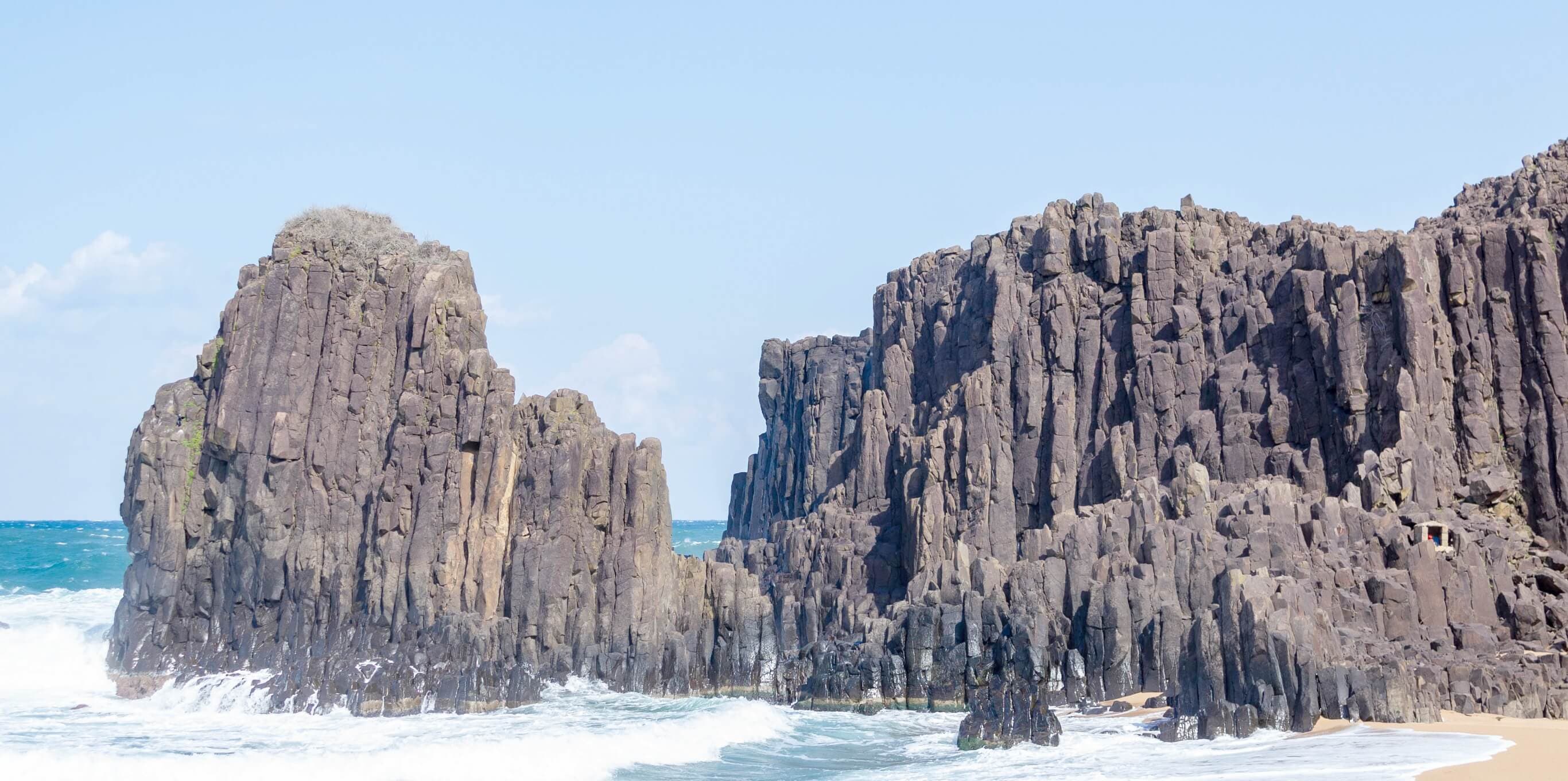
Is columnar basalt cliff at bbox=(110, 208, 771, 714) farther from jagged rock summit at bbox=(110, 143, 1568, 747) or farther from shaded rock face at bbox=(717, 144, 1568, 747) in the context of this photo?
shaded rock face at bbox=(717, 144, 1568, 747)

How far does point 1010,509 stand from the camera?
74812 mm

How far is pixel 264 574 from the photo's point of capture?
62.6 meters

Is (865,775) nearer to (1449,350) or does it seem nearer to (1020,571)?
(1020,571)

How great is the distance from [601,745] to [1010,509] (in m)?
31.4

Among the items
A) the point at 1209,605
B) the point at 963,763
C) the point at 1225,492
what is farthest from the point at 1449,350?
the point at 963,763

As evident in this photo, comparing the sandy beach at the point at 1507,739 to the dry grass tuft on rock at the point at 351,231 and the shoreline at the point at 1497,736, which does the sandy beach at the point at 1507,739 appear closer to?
the shoreline at the point at 1497,736

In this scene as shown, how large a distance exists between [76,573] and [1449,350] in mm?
92360

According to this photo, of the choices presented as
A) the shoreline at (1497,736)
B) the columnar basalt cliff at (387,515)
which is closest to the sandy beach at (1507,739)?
the shoreline at (1497,736)

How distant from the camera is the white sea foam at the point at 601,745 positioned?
131ft

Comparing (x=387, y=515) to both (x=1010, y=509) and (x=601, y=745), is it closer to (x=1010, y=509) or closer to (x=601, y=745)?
(x=601, y=745)

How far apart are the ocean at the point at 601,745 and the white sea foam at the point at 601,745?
92mm

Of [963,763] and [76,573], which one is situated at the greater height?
[76,573]

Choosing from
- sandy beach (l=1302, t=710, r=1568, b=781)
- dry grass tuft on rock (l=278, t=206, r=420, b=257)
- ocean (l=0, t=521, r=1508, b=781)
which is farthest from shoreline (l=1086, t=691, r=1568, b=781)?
dry grass tuft on rock (l=278, t=206, r=420, b=257)


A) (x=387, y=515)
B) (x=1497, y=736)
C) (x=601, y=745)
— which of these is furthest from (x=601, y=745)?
(x=1497, y=736)
